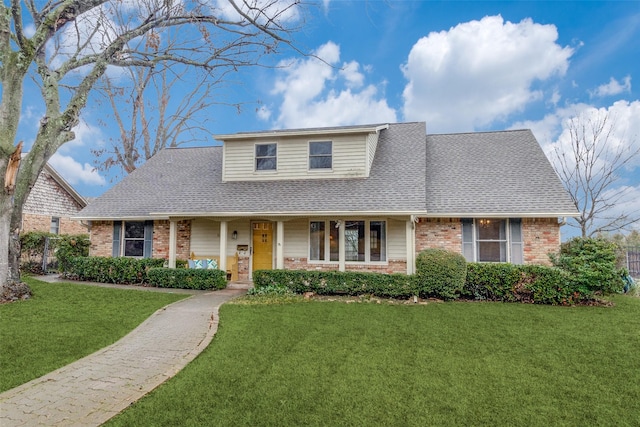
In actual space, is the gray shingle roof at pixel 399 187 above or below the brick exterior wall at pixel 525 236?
above

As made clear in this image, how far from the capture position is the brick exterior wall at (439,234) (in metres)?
12.2

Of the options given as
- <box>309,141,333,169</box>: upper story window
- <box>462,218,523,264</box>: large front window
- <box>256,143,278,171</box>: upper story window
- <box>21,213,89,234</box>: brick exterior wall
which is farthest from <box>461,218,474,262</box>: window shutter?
<box>21,213,89,234</box>: brick exterior wall

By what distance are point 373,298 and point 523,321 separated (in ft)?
13.1

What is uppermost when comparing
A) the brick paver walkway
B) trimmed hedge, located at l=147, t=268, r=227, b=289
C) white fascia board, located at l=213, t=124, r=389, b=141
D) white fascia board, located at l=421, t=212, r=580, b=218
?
white fascia board, located at l=213, t=124, r=389, b=141

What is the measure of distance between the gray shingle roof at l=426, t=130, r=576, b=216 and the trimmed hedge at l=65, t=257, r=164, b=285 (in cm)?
1033

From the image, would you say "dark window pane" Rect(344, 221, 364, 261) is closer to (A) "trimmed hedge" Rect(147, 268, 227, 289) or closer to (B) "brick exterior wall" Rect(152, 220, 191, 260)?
(A) "trimmed hedge" Rect(147, 268, 227, 289)

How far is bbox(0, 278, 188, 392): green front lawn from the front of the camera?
5.15 metres

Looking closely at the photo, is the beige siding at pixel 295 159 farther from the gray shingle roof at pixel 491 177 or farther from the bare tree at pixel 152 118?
the bare tree at pixel 152 118

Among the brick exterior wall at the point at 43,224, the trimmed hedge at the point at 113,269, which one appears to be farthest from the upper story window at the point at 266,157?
the brick exterior wall at the point at 43,224

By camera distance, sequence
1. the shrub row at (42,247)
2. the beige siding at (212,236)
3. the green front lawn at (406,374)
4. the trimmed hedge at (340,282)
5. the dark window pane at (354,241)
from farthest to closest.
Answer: the shrub row at (42,247) < the beige siding at (212,236) < the dark window pane at (354,241) < the trimmed hedge at (340,282) < the green front lawn at (406,374)

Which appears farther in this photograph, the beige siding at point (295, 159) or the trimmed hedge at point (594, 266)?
the beige siding at point (295, 159)

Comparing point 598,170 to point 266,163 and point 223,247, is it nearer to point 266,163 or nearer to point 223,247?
point 266,163

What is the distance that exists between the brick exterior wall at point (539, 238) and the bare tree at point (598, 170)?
749 cm

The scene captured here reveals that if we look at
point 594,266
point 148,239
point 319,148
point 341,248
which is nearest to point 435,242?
point 341,248
